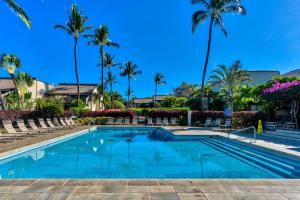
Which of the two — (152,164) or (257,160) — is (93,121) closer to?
(152,164)

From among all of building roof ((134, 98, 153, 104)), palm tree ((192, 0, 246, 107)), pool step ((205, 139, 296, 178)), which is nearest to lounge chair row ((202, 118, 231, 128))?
palm tree ((192, 0, 246, 107))

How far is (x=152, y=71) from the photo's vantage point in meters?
58.6

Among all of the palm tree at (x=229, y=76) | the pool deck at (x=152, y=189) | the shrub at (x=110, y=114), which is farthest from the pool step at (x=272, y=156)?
the palm tree at (x=229, y=76)

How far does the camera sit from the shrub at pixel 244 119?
2011 centimetres

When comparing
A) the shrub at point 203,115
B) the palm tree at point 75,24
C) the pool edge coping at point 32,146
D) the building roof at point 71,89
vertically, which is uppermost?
the palm tree at point 75,24

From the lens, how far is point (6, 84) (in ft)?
118

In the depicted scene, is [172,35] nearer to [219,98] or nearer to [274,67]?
[219,98]

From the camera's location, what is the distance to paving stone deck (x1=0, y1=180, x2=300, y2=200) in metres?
4.11

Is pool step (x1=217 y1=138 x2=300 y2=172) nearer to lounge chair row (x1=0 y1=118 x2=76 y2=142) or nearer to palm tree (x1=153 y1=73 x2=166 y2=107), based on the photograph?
lounge chair row (x1=0 y1=118 x2=76 y2=142)

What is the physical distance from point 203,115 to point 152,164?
15.3 m

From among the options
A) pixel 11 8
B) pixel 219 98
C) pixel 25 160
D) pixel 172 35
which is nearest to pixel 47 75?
pixel 172 35

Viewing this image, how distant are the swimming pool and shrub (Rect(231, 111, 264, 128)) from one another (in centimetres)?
948

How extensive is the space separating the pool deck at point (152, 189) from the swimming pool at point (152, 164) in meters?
1.87

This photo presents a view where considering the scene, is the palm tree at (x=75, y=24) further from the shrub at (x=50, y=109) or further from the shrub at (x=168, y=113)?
the shrub at (x=168, y=113)
